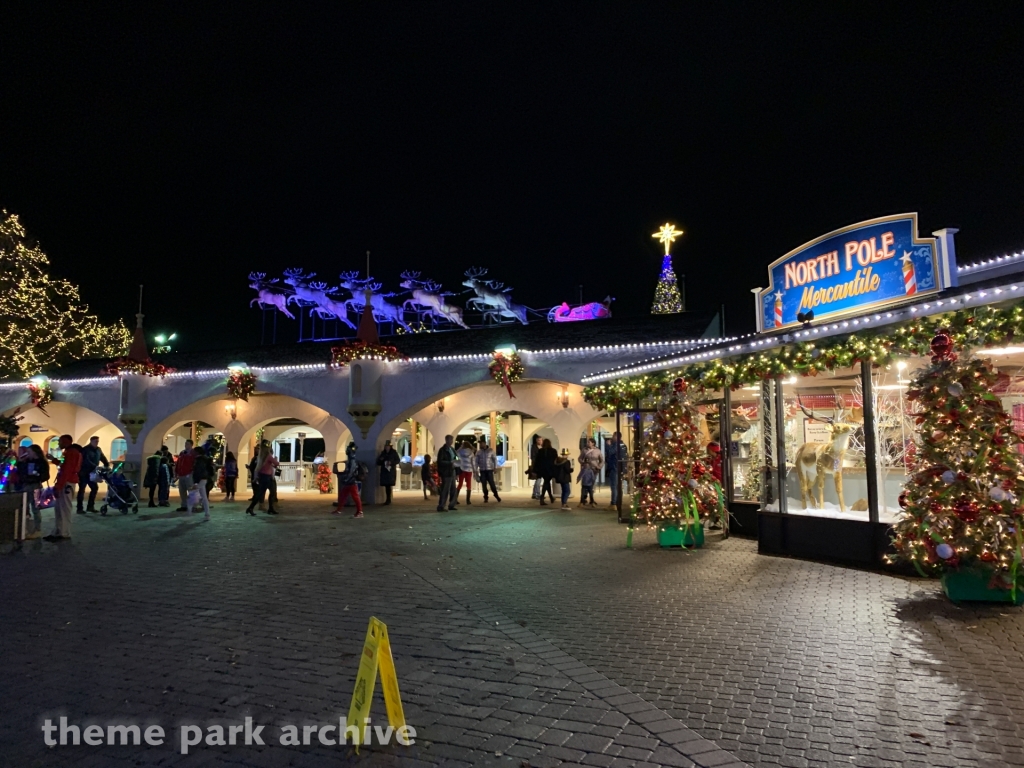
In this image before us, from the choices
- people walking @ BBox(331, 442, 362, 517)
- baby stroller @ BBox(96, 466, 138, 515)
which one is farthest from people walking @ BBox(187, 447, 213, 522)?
people walking @ BBox(331, 442, 362, 517)

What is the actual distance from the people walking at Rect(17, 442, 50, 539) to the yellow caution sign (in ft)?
31.2

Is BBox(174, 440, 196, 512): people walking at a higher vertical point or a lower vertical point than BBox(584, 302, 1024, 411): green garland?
lower

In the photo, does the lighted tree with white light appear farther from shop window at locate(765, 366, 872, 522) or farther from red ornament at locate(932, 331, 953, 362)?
red ornament at locate(932, 331, 953, 362)

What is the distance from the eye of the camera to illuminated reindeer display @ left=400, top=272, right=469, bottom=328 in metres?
23.4

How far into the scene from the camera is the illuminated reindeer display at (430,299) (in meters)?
23.4

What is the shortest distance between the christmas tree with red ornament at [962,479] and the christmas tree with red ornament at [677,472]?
10.1 ft

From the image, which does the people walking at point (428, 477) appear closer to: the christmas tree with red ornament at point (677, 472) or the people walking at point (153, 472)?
the people walking at point (153, 472)

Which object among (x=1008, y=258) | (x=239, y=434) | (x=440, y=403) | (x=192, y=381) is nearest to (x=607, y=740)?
(x=1008, y=258)

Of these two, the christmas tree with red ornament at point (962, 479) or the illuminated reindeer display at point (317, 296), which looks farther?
the illuminated reindeer display at point (317, 296)

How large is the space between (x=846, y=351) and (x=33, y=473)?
11775 millimetres

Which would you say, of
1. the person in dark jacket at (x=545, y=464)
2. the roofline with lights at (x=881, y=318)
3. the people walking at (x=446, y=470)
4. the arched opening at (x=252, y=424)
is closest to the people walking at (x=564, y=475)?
the person in dark jacket at (x=545, y=464)

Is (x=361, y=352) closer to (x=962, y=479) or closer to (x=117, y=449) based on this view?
(x=962, y=479)

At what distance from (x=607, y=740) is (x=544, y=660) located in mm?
1251

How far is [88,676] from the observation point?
14.0 feet
